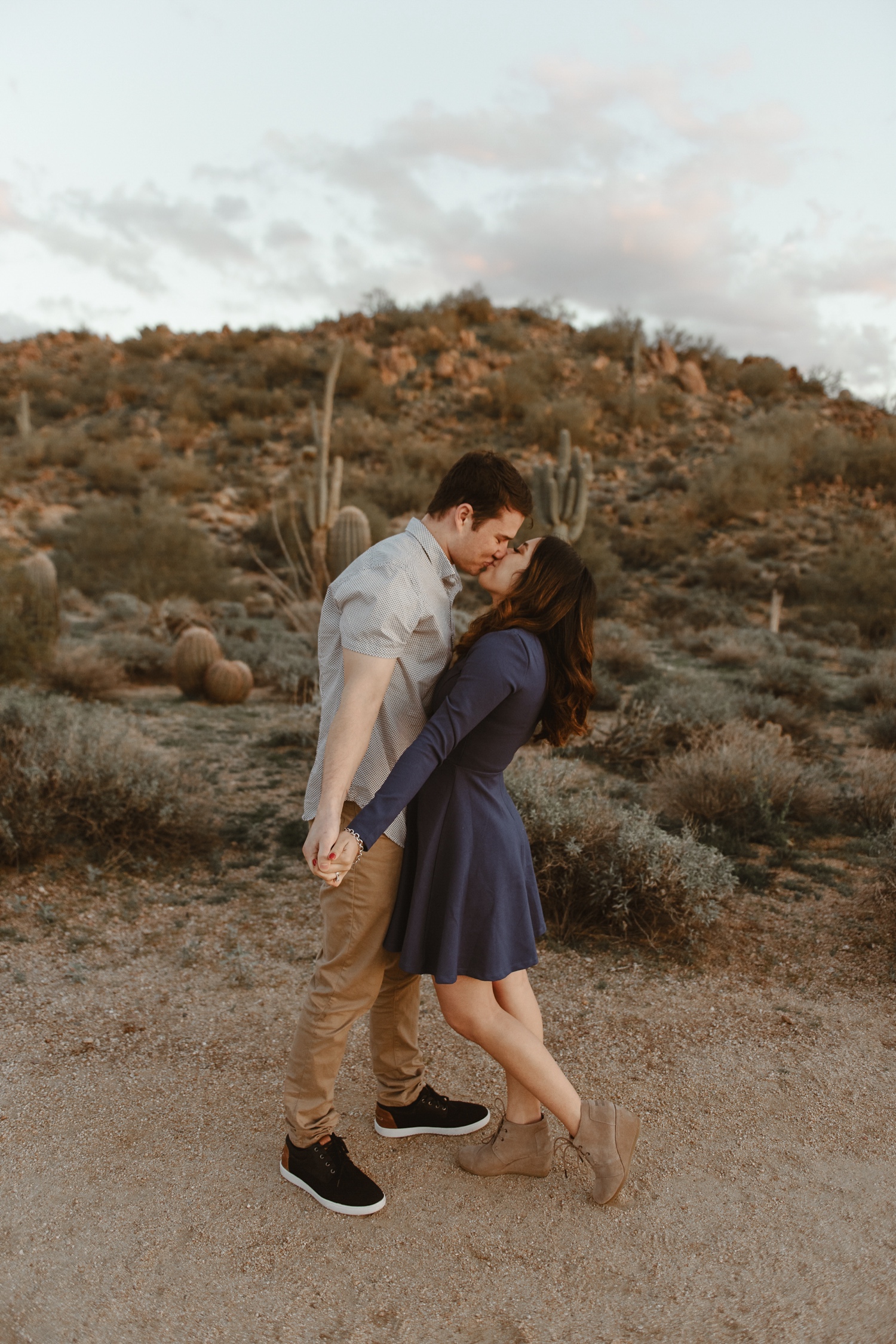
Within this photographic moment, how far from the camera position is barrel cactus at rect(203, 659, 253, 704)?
8680mm

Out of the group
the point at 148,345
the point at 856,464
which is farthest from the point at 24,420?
the point at 856,464

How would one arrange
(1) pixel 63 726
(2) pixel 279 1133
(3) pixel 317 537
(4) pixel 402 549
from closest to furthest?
(4) pixel 402 549
(2) pixel 279 1133
(1) pixel 63 726
(3) pixel 317 537

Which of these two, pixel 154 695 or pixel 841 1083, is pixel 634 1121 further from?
pixel 154 695

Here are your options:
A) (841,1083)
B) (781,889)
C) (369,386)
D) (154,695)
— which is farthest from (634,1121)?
(369,386)

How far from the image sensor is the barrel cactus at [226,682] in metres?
8.68

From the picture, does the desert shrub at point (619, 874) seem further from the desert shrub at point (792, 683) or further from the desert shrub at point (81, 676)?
the desert shrub at point (81, 676)

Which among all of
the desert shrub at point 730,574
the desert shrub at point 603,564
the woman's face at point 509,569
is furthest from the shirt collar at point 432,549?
the desert shrub at point 730,574

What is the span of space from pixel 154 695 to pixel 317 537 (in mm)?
5472

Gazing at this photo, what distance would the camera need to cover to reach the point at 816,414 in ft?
87.9

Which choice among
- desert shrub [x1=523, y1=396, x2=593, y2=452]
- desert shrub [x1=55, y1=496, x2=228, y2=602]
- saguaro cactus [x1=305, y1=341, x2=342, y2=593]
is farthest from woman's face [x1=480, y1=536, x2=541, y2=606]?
desert shrub [x1=523, y1=396, x2=593, y2=452]

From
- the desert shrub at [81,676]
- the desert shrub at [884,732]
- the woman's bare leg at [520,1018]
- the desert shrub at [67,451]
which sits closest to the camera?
the woman's bare leg at [520,1018]

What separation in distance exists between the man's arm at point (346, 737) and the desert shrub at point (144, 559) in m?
13.1

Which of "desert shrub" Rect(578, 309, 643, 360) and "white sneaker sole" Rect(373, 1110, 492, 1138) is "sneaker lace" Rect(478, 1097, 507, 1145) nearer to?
"white sneaker sole" Rect(373, 1110, 492, 1138)

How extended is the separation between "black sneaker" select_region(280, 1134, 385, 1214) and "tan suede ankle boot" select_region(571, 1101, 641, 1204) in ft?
1.97
